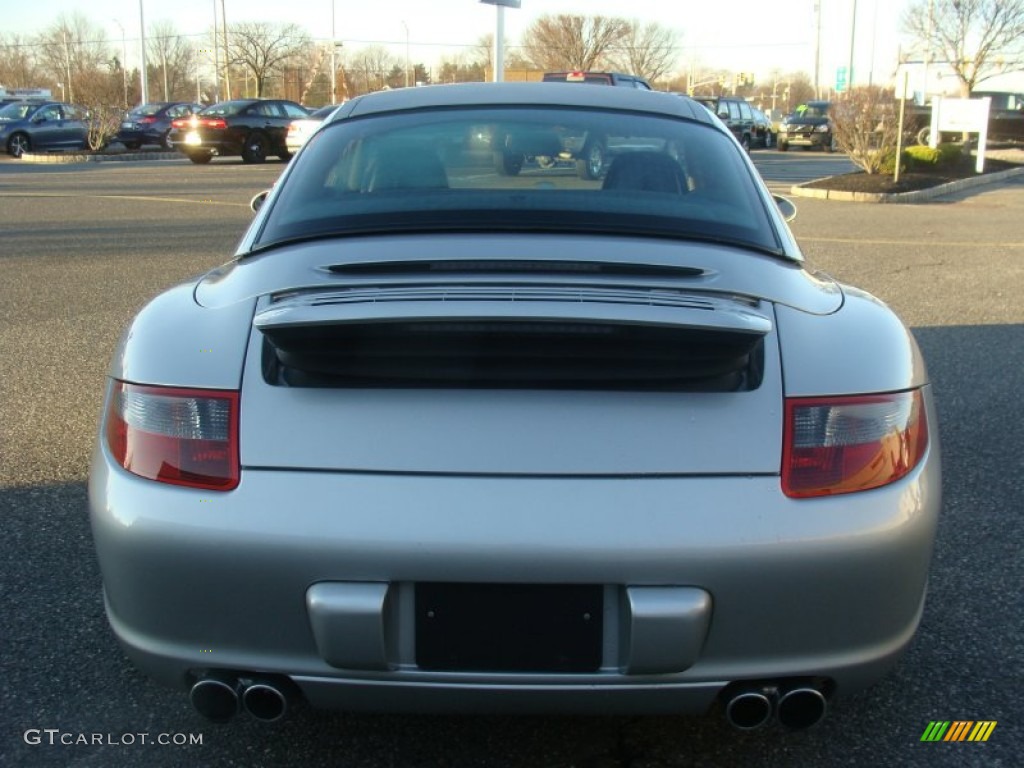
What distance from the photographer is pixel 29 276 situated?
8.73 metres

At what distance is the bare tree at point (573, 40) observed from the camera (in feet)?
217

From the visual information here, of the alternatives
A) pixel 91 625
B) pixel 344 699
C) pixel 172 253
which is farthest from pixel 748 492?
pixel 172 253

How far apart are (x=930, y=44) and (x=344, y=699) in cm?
5266

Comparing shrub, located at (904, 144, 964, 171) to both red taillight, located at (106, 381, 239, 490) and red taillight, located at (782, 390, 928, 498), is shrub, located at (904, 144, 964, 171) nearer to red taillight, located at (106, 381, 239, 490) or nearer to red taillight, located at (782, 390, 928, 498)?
red taillight, located at (782, 390, 928, 498)

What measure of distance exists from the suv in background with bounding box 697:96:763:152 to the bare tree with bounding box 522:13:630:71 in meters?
31.6

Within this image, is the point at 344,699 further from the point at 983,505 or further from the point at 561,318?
the point at 983,505

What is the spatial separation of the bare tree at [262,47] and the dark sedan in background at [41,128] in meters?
35.9

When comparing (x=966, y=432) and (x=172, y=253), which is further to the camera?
(x=172, y=253)

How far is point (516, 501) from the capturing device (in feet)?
6.13

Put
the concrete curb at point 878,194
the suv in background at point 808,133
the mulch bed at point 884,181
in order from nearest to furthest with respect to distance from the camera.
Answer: the concrete curb at point 878,194, the mulch bed at point 884,181, the suv in background at point 808,133

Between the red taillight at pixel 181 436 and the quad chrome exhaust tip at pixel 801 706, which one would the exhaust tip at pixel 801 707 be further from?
the red taillight at pixel 181 436

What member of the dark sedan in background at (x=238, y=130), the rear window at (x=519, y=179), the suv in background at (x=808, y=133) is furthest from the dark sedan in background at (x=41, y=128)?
the rear window at (x=519, y=179)

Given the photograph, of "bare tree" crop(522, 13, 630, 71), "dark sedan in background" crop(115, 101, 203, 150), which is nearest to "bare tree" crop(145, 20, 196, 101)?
"bare tree" crop(522, 13, 630, 71)

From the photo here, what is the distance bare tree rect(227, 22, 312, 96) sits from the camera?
213 ft
